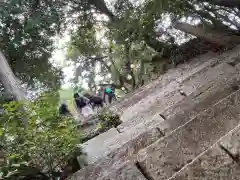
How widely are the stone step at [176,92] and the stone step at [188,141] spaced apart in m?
3.08

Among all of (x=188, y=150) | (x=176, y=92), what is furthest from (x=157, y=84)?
(x=188, y=150)

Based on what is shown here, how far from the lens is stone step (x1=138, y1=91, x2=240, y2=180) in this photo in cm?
262

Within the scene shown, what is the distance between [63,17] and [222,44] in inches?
229

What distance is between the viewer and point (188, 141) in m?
2.76

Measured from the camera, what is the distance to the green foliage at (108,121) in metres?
6.54

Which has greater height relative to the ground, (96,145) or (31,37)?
(31,37)

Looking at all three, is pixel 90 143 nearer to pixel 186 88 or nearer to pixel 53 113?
pixel 53 113

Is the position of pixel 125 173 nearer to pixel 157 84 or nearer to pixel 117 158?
pixel 117 158

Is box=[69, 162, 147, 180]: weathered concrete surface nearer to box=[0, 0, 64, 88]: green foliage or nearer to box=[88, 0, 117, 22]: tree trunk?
box=[0, 0, 64, 88]: green foliage

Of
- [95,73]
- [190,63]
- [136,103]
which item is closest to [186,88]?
[136,103]

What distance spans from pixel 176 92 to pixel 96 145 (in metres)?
2.33

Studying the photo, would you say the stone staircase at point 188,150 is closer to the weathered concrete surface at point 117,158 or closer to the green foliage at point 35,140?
the weathered concrete surface at point 117,158

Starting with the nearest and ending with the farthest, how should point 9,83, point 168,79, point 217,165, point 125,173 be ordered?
point 217,165
point 125,173
point 9,83
point 168,79

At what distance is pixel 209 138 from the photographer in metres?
2.77
